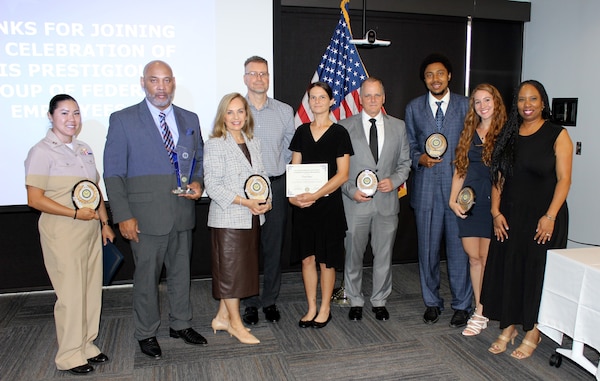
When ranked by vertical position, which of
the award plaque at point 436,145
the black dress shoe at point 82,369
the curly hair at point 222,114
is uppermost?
the curly hair at point 222,114

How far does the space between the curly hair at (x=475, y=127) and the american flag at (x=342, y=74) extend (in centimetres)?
121

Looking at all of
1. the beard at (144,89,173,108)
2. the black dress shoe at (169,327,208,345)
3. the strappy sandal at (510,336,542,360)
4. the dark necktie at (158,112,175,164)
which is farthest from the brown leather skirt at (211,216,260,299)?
the strappy sandal at (510,336,542,360)

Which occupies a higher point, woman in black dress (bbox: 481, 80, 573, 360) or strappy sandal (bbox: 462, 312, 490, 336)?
woman in black dress (bbox: 481, 80, 573, 360)

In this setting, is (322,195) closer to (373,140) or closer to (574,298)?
(373,140)

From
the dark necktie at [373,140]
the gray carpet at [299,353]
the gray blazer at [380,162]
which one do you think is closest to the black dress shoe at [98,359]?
the gray carpet at [299,353]

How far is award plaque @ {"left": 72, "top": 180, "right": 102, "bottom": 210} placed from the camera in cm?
285

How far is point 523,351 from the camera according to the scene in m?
3.21

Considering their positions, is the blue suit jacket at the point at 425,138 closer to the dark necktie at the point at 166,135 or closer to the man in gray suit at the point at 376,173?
the man in gray suit at the point at 376,173

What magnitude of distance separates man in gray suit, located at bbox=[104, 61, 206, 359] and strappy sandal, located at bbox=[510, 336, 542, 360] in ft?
7.24

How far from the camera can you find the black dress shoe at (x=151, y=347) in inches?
127

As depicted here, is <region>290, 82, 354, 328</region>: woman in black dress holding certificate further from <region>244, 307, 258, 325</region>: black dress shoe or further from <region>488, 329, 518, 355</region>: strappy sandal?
<region>488, 329, 518, 355</region>: strappy sandal

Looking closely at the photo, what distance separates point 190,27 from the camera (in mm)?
4441

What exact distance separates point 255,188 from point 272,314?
114 cm

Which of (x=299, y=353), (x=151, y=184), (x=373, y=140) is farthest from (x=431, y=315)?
(x=151, y=184)
